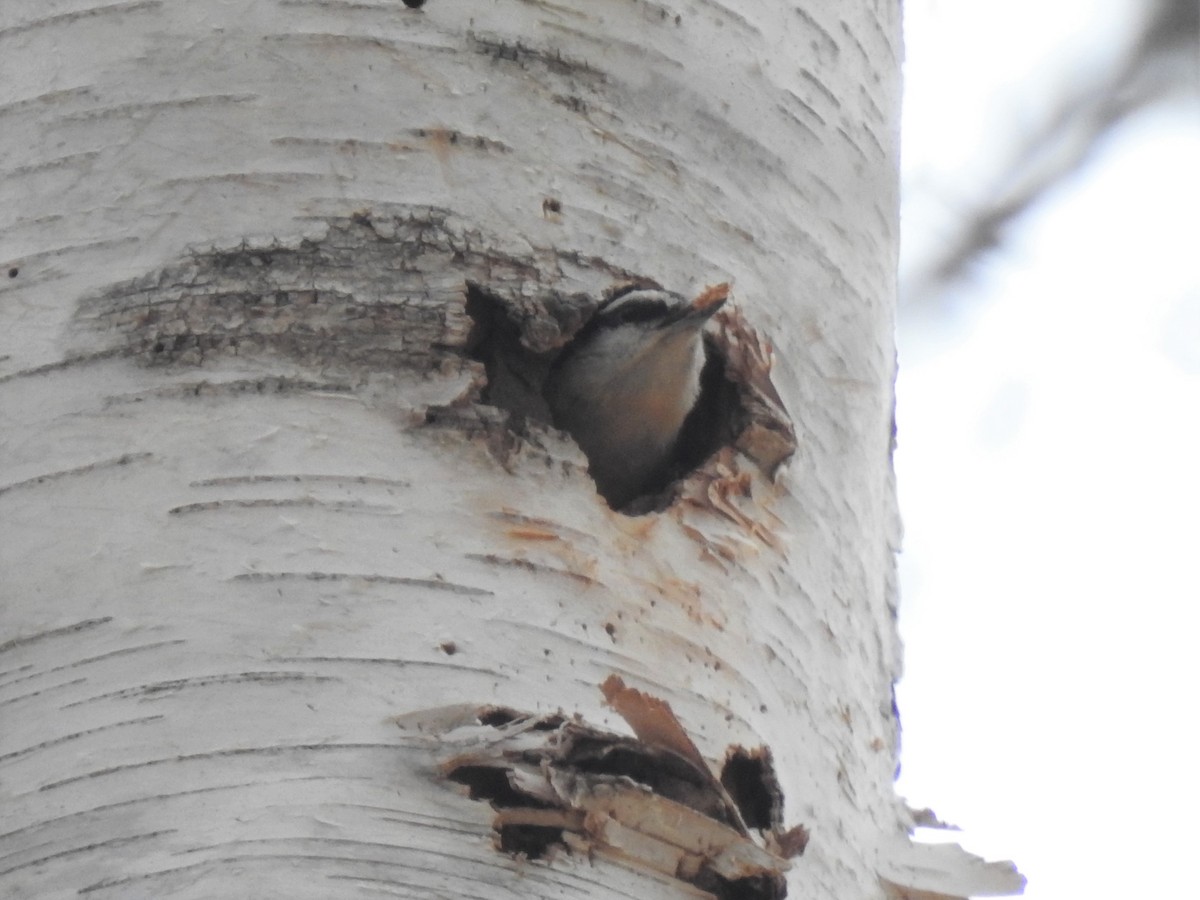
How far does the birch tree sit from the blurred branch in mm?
1753

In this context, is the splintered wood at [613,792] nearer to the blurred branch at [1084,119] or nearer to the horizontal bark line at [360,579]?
the horizontal bark line at [360,579]

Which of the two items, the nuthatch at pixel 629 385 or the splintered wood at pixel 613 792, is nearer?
the splintered wood at pixel 613 792

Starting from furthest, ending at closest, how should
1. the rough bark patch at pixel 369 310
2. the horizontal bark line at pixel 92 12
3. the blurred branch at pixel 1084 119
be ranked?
1. the blurred branch at pixel 1084 119
2. the horizontal bark line at pixel 92 12
3. the rough bark patch at pixel 369 310

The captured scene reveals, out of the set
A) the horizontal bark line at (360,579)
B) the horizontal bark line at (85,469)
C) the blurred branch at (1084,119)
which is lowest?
the horizontal bark line at (360,579)

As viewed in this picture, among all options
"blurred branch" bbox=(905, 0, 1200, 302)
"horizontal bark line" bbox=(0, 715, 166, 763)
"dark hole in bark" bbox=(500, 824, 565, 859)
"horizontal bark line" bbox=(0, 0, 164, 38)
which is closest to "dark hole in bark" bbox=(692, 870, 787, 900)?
"dark hole in bark" bbox=(500, 824, 565, 859)

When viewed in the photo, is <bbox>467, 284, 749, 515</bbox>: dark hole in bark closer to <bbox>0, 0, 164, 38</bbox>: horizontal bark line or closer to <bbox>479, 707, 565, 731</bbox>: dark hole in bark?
<bbox>479, 707, 565, 731</bbox>: dark hole in bark

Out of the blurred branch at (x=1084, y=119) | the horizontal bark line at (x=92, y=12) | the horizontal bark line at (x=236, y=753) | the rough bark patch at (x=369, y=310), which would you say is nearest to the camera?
the horizontal bark line at (x=236, y=753)

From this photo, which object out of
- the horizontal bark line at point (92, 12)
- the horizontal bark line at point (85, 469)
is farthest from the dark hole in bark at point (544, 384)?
the horizontal bark line at point (92, 12)

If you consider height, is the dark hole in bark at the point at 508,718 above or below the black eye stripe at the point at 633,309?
below

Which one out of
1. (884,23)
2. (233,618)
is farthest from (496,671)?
(884,23)

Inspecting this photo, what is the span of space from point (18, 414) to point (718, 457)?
554 millimetres

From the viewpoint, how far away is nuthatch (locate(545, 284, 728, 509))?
4.14 feet

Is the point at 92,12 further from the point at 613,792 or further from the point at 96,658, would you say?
the point at 613,792

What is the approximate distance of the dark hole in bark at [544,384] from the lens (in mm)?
1215
